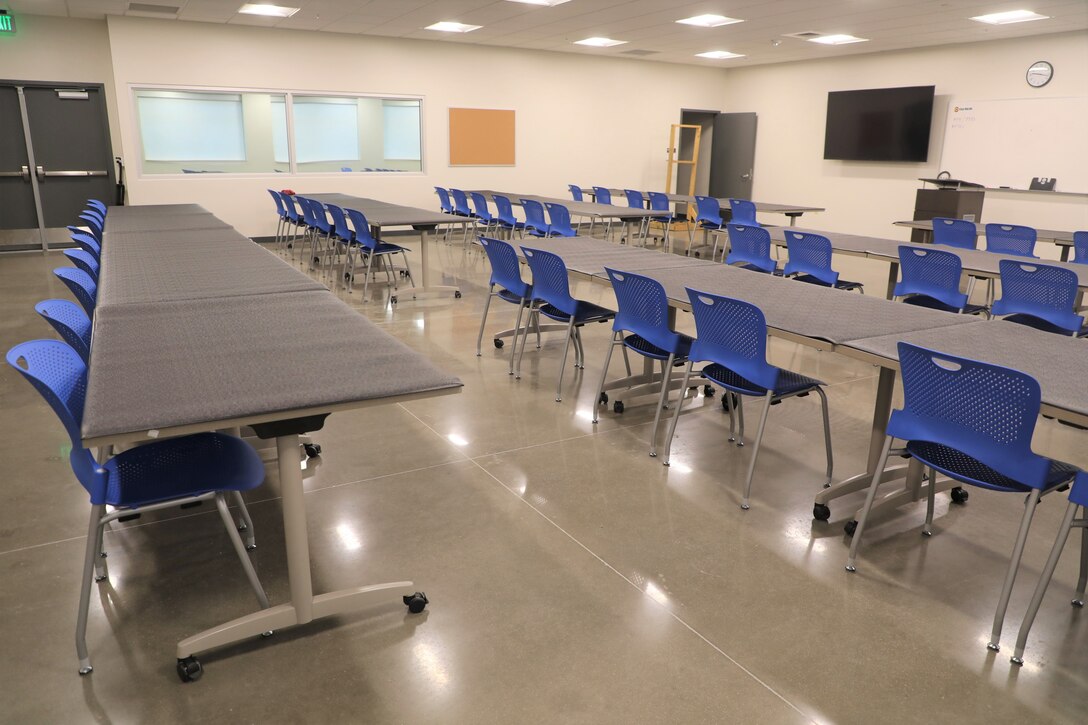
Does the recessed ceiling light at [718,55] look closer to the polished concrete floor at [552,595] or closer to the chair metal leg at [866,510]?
the polished concrete floor at [552,595]

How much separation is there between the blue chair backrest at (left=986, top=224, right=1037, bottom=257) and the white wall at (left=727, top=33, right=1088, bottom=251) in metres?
4.00

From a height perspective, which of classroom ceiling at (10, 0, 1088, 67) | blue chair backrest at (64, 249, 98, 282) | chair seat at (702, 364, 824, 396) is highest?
classroom ceiling at (10, 0, 1088, 67)

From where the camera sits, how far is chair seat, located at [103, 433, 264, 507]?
1.96 meters

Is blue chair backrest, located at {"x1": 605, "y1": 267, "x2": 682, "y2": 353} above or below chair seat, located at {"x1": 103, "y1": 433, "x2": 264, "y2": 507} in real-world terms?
above

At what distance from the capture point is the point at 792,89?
13031 millimetres

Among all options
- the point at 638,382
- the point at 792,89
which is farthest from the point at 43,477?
the point at 792,89

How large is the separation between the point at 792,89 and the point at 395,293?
931 cm

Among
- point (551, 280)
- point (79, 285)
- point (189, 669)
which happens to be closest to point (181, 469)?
point (189, 669)

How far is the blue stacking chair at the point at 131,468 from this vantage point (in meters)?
1.90

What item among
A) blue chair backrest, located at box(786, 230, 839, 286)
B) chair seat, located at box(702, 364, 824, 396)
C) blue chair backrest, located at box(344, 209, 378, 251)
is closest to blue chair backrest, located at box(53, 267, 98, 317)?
chair seat, located at box(702, 364, 824, 396)

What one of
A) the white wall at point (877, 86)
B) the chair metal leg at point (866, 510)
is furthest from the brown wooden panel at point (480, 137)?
the chair metal leg at point (866, 510)

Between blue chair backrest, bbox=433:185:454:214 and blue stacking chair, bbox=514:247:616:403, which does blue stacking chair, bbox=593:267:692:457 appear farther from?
blue chair backrest, bbox=433:185:454:214

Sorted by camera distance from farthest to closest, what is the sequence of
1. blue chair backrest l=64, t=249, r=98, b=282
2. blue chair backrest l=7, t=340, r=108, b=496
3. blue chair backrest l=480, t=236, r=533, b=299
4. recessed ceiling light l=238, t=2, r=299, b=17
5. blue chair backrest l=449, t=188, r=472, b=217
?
blue chair backrest l=449, t=188, r=472, b=217
recessed ceiling light l=238, t=2, r=299, b=17
blue chair backrest l=480, t=236, r=533, b=299
blue chair backrest l=64, t=249, r=98, b=282
blue chair backrest l=7, t=340, r=108, b=496

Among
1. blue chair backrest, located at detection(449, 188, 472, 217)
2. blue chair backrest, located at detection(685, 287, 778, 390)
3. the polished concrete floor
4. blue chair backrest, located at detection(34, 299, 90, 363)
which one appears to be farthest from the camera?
blue chair backrest, located at detection(449, 188, 472, 217)
